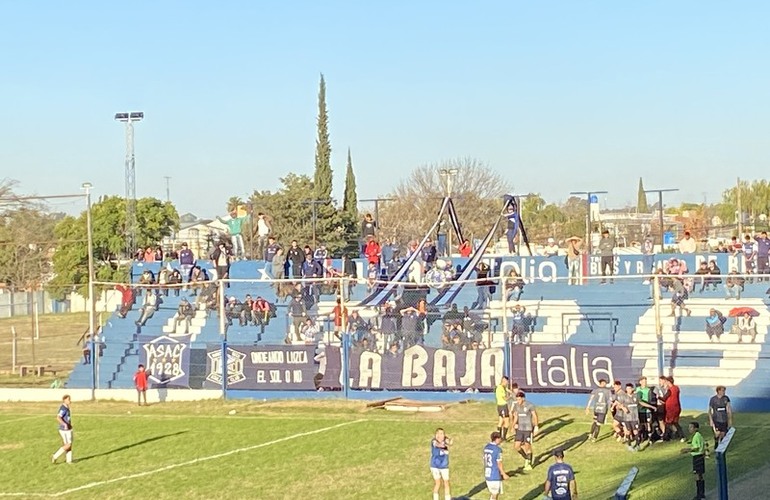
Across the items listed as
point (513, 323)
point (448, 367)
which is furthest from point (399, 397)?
point (513, 323)

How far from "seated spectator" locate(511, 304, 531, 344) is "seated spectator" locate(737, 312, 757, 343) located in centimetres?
598

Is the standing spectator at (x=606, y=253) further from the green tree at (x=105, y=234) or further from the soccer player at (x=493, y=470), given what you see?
the green tree at (x=105, y=234)

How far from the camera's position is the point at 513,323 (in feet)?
107

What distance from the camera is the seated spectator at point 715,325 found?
31.0m

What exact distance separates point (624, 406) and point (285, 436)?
8820 millimetres

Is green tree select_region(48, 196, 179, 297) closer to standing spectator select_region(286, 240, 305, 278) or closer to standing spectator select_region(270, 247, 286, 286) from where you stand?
standing spectator select_region(270, 247, 286, 286)

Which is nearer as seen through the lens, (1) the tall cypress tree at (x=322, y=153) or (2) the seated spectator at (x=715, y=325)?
(2) the seated spectator at (x=715, y=325)

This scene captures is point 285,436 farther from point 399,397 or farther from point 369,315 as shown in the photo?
point 369,315

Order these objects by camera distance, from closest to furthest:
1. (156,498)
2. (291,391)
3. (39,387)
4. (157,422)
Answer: (156,498) < (157,422) < (291,391) < (39,387)

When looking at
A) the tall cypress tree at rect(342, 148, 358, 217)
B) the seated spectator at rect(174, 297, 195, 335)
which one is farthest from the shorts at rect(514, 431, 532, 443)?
the tall cypress tree at rect(342, 148, 358, 217)

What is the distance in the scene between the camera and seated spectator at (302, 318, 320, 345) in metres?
34.2

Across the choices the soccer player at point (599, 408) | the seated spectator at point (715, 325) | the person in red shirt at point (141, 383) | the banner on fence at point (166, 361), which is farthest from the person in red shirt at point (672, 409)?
the person in red shirt at point (141, 383)

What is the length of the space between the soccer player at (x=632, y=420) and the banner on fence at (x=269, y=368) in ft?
36.8

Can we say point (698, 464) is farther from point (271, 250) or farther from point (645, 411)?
point (271, 250)
